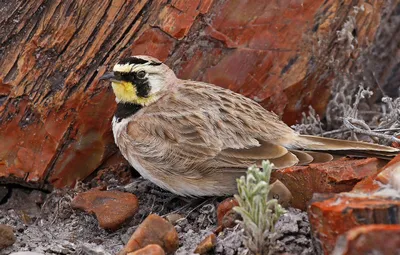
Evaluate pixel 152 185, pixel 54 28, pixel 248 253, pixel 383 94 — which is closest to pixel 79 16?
pixel 54 28

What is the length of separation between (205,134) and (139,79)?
0.79 m

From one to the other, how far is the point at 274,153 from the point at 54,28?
7.06 feet

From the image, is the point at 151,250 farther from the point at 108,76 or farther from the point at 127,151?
the point at 108,76

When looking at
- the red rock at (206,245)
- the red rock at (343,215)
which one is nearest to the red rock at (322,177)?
the red rock at (206,245)

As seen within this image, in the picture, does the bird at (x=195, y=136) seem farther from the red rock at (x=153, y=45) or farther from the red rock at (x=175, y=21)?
the red rock at (x=175, y=21)

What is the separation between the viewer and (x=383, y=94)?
7.66 m

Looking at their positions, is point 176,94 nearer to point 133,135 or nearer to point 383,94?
point 133,135

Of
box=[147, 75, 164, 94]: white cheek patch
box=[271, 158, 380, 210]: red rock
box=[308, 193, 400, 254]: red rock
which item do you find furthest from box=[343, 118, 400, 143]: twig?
box=[308, 193, 400, 254]: red rock

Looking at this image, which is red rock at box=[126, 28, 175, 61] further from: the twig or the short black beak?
the twig

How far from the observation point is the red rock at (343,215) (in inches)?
155

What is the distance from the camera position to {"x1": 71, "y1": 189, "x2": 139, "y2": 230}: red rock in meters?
5.57

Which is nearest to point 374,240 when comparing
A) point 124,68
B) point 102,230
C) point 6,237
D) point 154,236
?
point 154,236

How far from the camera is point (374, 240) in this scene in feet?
11.9

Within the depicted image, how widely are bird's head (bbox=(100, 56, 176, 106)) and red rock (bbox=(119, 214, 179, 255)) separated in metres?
1.50
